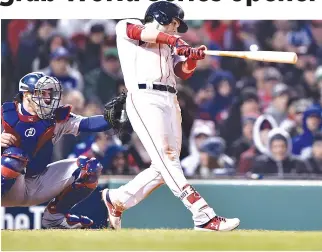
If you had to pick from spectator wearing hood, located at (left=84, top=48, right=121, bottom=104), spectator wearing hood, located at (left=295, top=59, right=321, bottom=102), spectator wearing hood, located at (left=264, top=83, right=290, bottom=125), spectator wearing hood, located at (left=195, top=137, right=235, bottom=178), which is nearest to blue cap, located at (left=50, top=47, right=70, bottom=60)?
spectator wearing hood, located at (left=84, top=48, right=121, bottom=104)

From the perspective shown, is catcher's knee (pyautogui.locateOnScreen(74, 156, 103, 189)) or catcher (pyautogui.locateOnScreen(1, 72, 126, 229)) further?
catcher's knee (pyautogui.locateOnScreen(74, 156, 103, 189))

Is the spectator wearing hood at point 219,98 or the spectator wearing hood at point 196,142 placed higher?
the spectator wearing hood at point 219,98

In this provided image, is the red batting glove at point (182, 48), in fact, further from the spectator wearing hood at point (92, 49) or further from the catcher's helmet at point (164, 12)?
the spectator wearing hood at point (92, 49)

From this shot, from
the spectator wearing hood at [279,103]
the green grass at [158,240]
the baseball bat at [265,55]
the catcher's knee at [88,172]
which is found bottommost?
the green grass at [158,240]

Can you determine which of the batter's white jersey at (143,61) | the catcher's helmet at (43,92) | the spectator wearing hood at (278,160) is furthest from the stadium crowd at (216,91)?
the batter's white jersey at (143,61)

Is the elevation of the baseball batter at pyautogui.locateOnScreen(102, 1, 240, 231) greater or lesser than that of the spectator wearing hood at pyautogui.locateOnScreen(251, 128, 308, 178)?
greater

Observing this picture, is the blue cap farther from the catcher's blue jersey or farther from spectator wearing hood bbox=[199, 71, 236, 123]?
the catcher's blue jersey

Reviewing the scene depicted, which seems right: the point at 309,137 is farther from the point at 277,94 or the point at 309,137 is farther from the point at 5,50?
the point at 5,50

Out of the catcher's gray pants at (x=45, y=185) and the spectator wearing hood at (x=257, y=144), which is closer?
the catcher's gray pants at (x=45, y=185)
